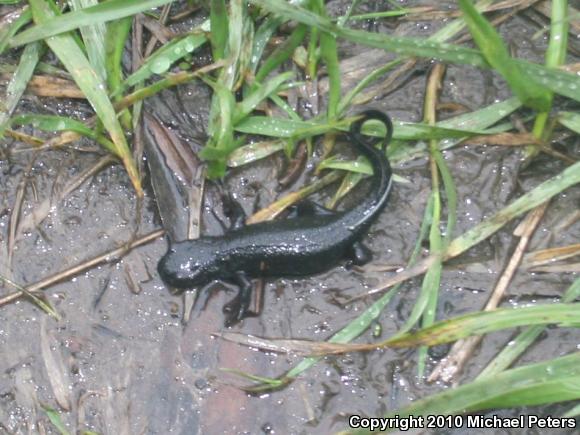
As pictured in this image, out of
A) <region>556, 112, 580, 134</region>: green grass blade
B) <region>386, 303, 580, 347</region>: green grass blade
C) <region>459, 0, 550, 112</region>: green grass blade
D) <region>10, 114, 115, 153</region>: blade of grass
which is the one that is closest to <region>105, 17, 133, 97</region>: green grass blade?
<region>10, 114, 115, 153</region>: blade of grass

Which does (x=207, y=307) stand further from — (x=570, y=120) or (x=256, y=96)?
(x=570, y=120)

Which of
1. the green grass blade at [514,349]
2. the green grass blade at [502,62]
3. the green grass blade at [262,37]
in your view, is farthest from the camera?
the green grass blade at [262,37]

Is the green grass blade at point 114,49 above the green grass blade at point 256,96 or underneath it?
above

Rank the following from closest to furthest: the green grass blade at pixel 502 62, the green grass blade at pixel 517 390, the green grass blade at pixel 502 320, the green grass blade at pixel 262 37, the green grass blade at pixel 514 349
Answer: the green grass blade at pixel 517 390, the green grass blade at pixel 502 320, the green grass blade at pixel 514 349, the green grass blade at pixel 502 62, the green grass blade at pixel 262 37

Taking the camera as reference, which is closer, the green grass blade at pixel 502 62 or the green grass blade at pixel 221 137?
the green grass blade at pixel 502 62

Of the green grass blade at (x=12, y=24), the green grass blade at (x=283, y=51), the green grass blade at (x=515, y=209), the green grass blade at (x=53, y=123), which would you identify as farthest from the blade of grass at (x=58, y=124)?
the green grass blade at (x=515, y=209)

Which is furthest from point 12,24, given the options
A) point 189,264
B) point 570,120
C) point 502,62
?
point 570,120

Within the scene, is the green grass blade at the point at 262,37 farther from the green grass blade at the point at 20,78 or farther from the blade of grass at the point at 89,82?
the green grass blade at the point at 20,78

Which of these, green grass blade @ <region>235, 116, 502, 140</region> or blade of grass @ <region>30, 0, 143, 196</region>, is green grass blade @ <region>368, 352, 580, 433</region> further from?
blade of grass @ <region>30, 0, 143, 196</region>

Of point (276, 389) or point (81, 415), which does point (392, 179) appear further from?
point (81, 415)
